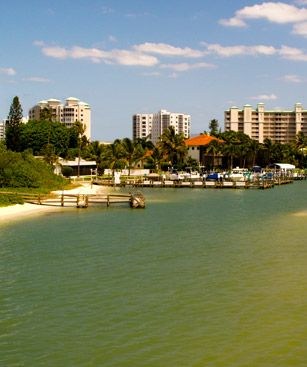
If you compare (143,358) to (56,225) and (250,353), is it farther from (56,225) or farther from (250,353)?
(56,225)

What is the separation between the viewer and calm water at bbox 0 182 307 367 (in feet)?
51.1

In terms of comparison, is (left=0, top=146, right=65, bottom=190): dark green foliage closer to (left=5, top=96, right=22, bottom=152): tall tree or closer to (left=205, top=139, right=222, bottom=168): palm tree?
(left=5, top=96, right=22, bottom=152): tall tree

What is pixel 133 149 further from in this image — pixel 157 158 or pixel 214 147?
pixel 214 147

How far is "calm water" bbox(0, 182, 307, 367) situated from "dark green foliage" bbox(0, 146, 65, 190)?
77.9 feet

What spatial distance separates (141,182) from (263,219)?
163 ft

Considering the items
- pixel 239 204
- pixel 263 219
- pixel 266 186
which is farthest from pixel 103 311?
pixel 266 186

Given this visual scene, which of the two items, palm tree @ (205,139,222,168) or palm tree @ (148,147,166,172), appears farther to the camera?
palm tree @ (205,139,222,168)

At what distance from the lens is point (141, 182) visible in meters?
94.3

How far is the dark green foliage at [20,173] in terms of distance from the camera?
62781 millimetres

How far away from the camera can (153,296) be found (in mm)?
21125

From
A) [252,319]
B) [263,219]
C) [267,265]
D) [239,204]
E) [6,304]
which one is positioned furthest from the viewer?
[239,204]

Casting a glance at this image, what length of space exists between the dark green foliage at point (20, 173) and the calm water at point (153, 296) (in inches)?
935

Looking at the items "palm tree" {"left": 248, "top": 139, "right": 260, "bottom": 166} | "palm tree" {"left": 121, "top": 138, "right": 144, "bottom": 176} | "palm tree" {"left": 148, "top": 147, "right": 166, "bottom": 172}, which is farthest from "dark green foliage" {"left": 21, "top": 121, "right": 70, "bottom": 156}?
"palm tree" {"left": 248, "top": 139, "right": 260, "bottom": 166}

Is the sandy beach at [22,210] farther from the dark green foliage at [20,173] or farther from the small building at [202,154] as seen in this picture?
the small building at [202,154]
